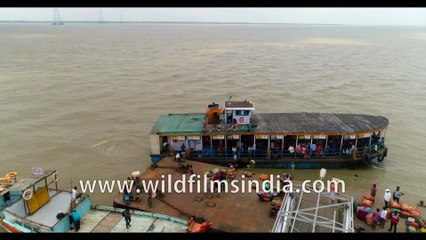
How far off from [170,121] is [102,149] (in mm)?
6622

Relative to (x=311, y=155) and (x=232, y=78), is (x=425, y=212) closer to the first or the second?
(x=311, y=155)

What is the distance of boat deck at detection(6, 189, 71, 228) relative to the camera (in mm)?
15359

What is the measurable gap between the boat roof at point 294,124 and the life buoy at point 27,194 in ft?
30.8

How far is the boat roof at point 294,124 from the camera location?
23578 millimetres

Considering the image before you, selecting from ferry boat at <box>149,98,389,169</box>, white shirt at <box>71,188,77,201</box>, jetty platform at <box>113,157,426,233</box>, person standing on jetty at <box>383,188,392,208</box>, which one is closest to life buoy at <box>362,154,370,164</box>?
ferry boat at <box>149,98,389,169</box>

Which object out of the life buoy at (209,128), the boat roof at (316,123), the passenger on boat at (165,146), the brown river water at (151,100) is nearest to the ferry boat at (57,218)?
the brown river water at (151,100)

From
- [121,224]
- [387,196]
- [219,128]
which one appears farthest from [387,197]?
[121,224]

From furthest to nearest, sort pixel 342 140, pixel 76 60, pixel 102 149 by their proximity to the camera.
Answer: pixel 76 60 → pixel 102 149 → pixel 342 140

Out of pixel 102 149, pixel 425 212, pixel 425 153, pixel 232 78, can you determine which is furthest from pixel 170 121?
pixel 232 78

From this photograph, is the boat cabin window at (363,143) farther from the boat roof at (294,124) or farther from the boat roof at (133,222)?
the boat roof at (133,222)

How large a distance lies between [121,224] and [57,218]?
9.08ft

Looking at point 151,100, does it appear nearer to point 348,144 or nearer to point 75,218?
point 348,144

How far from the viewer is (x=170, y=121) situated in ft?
85.8

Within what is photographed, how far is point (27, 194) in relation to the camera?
1555 cm
